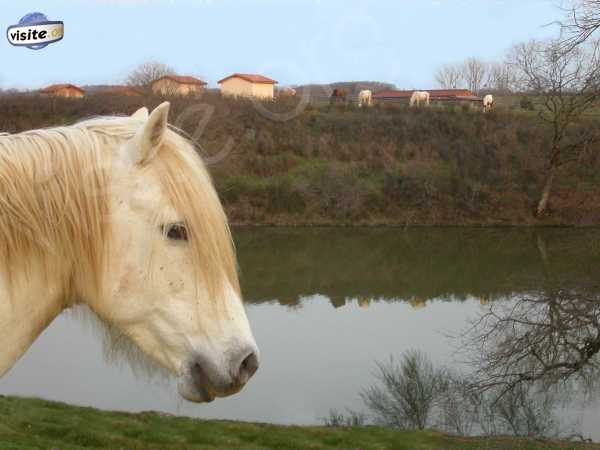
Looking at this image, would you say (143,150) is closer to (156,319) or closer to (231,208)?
(156,319)

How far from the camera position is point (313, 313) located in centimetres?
1516

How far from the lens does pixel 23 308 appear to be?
4.31 ft

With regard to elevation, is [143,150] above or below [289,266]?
above

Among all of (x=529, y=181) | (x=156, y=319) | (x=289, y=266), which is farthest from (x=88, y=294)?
(x=529, y=181)

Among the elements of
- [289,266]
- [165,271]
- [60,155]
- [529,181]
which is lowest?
[289,266]

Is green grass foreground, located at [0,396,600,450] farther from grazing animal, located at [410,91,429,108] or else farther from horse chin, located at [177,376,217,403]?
grazing animal, located at [410,91,429,108]

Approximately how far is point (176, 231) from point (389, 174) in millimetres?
28667

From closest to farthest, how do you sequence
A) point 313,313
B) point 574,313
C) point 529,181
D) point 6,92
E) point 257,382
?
point 574,313 < point 257,382 < point 313,313 < point 6,92 < point 529,181

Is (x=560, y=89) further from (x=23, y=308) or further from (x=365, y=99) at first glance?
(x=365, y=99)

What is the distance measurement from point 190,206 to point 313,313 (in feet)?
46.3

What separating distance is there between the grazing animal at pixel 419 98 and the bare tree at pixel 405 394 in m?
27.9

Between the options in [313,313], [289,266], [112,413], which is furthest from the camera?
[289,266]

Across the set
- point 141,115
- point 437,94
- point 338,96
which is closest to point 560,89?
point 141,115

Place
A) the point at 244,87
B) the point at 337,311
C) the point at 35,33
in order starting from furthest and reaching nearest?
the point at 244,87 → the point at 337,311 → the point at 35,33
